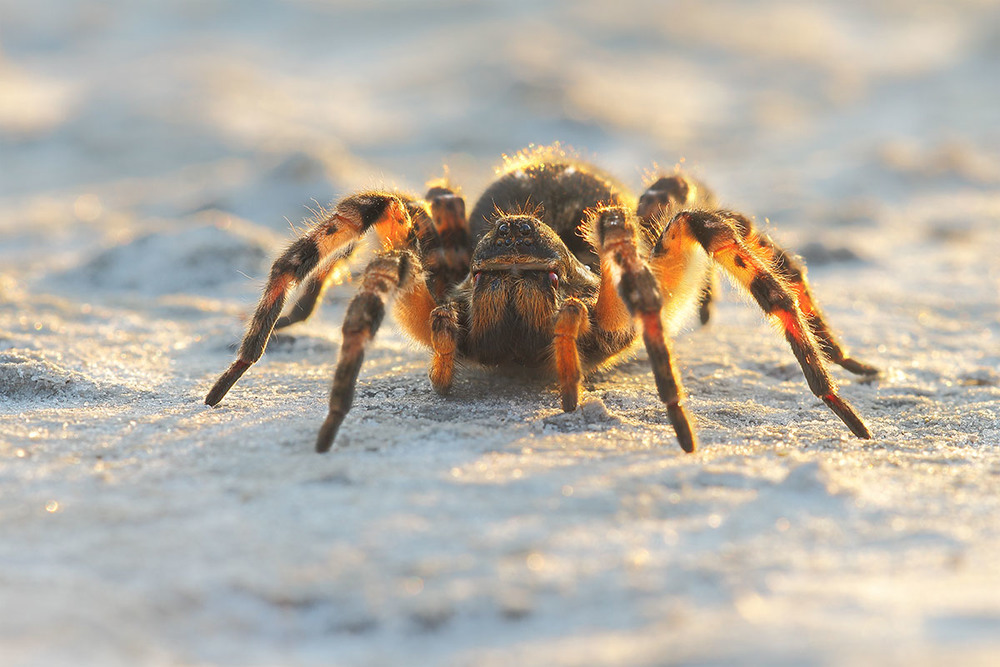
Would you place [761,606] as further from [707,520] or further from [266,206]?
[266,206]

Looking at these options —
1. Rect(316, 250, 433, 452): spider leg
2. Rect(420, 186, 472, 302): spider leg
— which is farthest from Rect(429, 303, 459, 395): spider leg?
Rect(420, 186, 472, 302): spider leg

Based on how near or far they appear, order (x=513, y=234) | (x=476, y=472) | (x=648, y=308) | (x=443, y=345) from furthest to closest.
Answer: (x=513, y=234), (x=443, y=345), (x=648, y=308), (x=476, y=472)

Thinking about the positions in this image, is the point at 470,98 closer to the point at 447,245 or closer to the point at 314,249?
the point at 447,245

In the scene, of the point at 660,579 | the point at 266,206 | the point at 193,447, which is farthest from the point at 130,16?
the point at 660,579

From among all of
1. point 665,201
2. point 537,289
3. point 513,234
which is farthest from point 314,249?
point 665,201

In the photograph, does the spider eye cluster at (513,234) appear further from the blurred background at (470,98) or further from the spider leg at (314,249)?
the blurred background at (470,98)


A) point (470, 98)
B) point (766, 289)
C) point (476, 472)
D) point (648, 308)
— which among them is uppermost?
point (470, 98)
